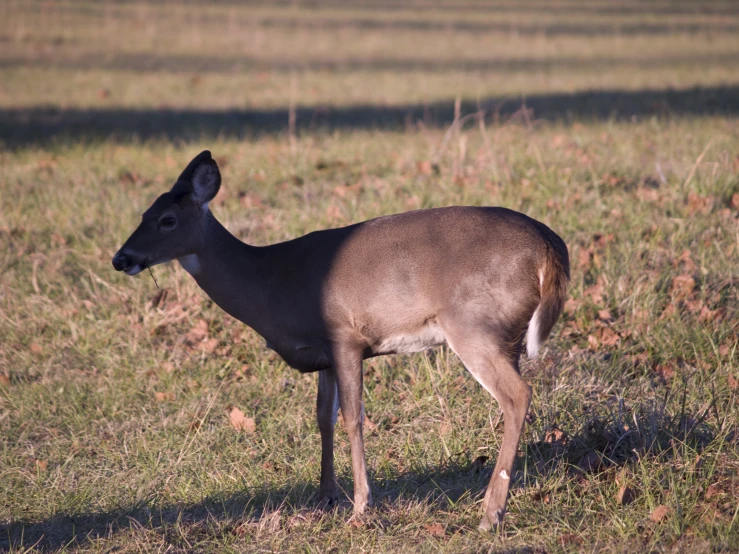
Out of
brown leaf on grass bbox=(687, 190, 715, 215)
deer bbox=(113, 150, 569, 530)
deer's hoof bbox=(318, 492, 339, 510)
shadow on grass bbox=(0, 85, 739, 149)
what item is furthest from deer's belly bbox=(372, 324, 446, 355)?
shadow on grass bbox=(0, 85, 739, 149)

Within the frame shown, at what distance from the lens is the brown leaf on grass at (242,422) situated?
539 cm


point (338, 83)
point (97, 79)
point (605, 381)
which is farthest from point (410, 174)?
point (97, 79)

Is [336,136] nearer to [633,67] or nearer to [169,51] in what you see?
[633,67]

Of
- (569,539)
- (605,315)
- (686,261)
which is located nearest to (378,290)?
(569,539)

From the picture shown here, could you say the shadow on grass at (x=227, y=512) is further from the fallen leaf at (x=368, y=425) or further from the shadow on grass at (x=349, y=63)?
the shadow on grass at (x=349, y=63)

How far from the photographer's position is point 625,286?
6309 millimetres

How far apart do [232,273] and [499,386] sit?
1.50m

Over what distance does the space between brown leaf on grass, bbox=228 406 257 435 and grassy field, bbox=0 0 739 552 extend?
32mm

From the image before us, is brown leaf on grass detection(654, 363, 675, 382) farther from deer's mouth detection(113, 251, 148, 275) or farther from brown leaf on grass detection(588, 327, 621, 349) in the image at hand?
deer's mouth detection(113, 251, 148, 275)

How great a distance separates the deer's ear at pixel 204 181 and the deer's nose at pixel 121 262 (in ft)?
1.56

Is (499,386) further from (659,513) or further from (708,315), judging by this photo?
(708,315)

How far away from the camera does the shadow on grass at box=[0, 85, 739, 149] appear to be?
41.7 feet

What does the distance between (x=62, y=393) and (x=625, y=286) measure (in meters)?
3.81

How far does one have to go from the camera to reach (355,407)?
4332 mm
